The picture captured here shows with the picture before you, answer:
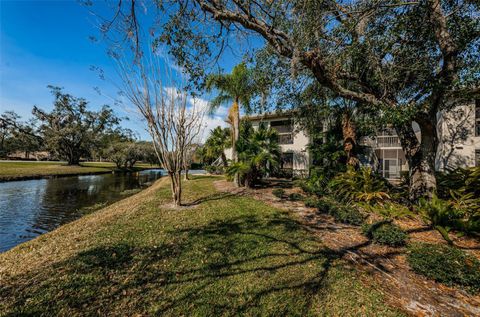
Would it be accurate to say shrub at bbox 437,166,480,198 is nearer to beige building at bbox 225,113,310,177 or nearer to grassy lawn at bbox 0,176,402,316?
grassy lawn at bbox 0,176,402,316

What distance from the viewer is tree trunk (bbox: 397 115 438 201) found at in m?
6.44

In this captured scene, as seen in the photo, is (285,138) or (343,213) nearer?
(343,213)

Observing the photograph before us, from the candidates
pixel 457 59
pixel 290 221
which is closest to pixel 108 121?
pixel 290 221

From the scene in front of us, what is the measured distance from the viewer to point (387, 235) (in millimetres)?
4688

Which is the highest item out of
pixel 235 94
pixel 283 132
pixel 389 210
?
pixel 235 94

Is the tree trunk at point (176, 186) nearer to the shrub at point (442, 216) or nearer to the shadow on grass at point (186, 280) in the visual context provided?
the shadow on grass at point (186, 280)

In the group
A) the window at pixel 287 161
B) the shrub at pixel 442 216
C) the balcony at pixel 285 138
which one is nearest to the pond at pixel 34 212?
the shrub at pixel 442 216

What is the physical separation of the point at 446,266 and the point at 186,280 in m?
4.62

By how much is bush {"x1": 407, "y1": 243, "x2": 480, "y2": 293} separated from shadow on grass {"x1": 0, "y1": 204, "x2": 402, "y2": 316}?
4.17ft

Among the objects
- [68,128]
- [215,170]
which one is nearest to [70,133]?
[68,128]

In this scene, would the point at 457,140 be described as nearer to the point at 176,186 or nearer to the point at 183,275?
the point at 176,186

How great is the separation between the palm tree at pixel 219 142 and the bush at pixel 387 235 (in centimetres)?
Result: 1431

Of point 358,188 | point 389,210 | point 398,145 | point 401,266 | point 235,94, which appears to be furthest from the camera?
point 398,145

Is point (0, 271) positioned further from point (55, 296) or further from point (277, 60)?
point (277, 60)
